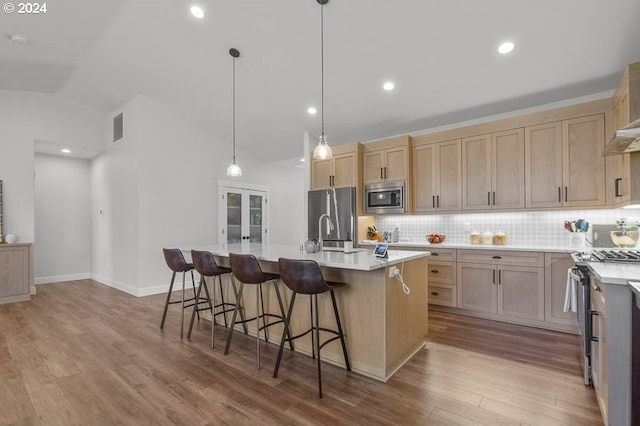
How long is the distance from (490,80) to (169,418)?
4.35 m

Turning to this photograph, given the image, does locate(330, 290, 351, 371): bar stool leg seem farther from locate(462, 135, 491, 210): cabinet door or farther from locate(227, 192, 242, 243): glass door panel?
locate(227, 192, 242, 243): glass door panel

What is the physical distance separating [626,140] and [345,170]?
11.3 ft

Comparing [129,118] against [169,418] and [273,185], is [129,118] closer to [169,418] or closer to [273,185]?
[273,185]

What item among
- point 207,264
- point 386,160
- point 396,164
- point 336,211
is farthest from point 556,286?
point 207,264

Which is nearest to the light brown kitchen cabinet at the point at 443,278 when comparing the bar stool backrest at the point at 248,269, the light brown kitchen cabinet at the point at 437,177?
the light brown kitchen cabinet at the point at 437,177

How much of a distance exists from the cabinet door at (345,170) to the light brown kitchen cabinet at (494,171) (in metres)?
1.63

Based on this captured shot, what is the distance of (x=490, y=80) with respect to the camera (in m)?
3.60

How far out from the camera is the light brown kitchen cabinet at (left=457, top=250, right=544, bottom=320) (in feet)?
11.5

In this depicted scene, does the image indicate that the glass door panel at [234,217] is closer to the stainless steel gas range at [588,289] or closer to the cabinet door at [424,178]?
the cabinet door at [424,178]

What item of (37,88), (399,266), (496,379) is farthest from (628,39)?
(37,88)

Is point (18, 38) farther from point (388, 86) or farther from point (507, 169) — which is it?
point (507, 169)

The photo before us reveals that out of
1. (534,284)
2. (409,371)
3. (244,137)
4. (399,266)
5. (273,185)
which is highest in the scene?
(244,137)

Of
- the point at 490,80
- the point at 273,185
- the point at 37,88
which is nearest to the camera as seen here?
the point at 490,80

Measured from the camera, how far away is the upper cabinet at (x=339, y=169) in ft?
16.7
